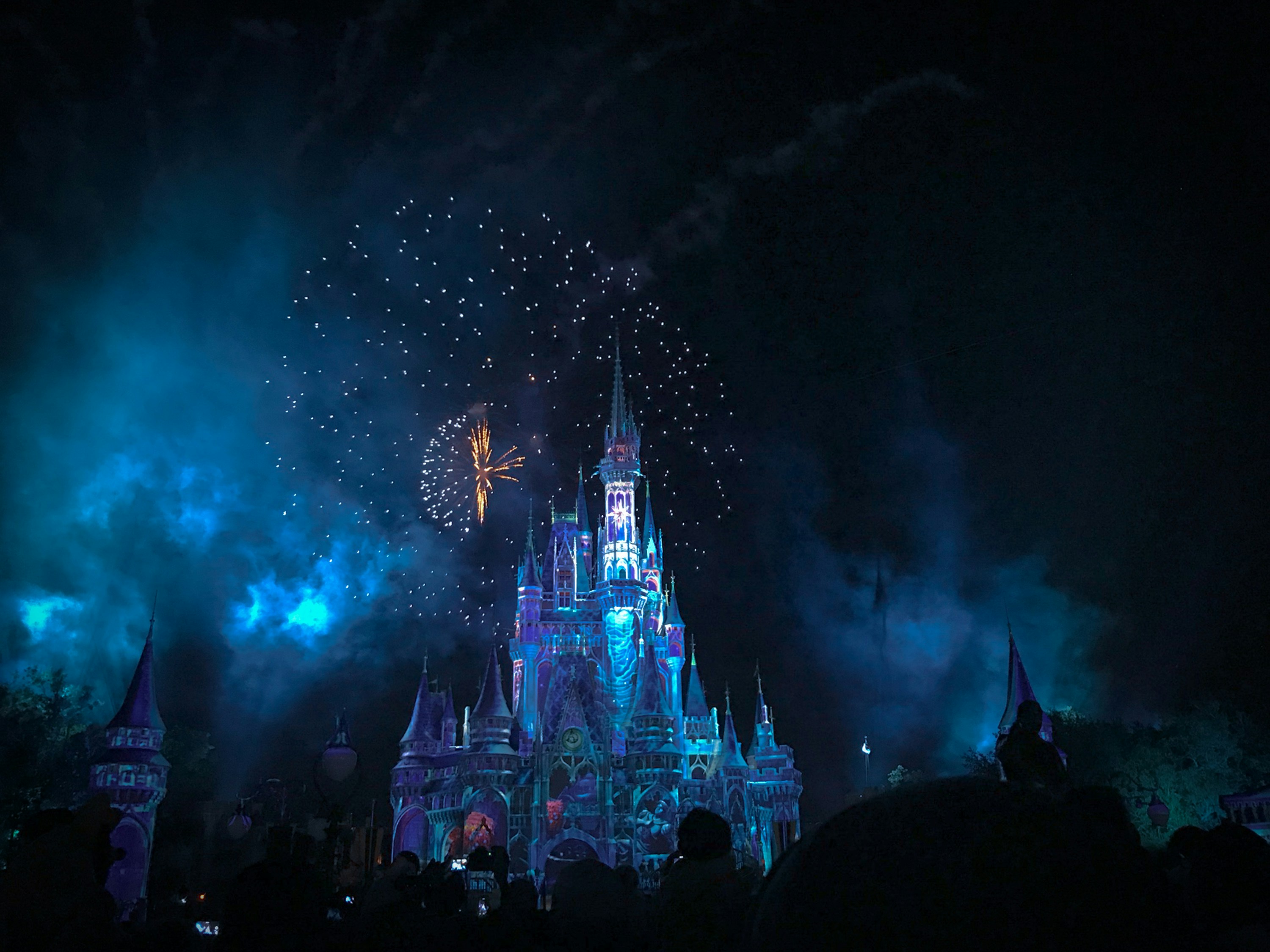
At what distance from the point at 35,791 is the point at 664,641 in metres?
33.5

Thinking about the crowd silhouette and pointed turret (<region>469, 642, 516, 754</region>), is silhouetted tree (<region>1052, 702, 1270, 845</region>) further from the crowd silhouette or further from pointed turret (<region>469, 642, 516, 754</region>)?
the crowd silhouette

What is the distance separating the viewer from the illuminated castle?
47812 mm

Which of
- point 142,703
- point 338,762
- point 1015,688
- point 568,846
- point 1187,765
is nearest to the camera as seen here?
point 338,762

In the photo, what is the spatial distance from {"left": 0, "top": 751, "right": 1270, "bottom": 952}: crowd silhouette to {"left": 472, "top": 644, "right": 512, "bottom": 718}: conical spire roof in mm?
40469

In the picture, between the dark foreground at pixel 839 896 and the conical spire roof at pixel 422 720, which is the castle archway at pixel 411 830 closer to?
the conical spire roof at pixel 422 720

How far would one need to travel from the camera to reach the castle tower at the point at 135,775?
33.4 m

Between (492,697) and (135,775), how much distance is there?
19.4m

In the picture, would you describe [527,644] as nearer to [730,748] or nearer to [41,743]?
[730,748]

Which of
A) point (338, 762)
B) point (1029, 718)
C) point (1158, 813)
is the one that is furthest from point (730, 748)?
point (1029, 718)

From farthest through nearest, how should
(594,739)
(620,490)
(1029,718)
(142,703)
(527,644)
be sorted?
(620,490) < (527,644) < (594,739) < (142,703) < (1029,718)

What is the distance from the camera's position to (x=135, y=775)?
35.3 metres

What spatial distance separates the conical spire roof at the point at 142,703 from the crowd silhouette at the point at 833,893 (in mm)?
30948

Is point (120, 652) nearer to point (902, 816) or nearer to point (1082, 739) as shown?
point (1082, 739)

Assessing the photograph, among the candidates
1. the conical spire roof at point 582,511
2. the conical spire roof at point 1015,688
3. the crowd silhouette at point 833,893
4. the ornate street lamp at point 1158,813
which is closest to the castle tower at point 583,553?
the conical spire roof at point 582,511
